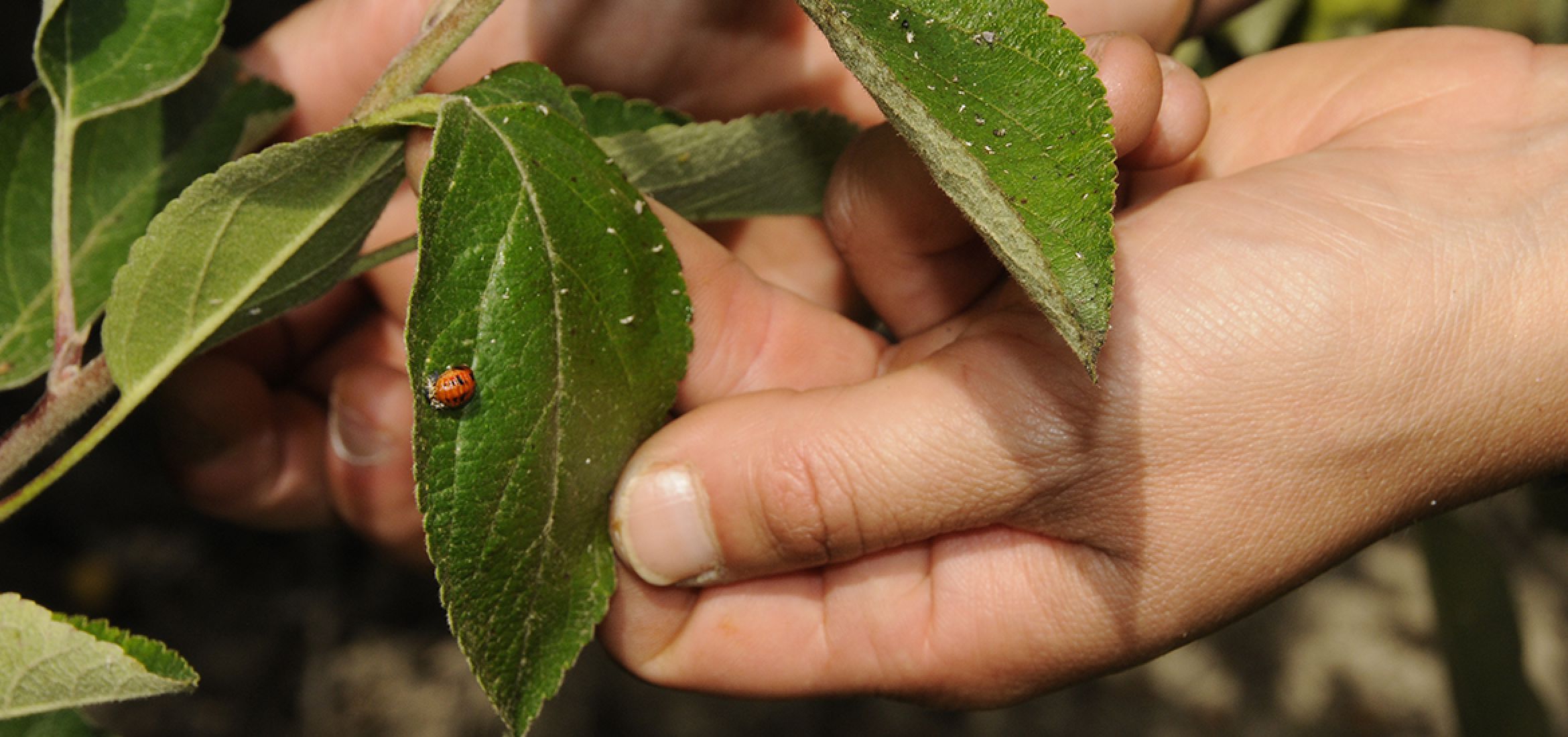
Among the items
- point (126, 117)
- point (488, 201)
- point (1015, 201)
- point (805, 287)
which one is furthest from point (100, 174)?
point (1015, 201)

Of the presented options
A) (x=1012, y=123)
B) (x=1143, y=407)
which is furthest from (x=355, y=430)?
(x=1012, y=123)

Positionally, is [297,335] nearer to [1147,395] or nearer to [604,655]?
[604,655]

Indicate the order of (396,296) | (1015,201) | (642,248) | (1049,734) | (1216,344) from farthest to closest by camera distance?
(1049,734) < (396,296) < (1216,344) < (642,248) < (1015,201)

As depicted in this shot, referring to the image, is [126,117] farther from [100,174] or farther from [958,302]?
[958,302]

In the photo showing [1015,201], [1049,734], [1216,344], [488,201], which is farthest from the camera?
[1049,734]

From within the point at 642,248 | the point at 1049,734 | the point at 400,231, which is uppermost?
the point at 642,248

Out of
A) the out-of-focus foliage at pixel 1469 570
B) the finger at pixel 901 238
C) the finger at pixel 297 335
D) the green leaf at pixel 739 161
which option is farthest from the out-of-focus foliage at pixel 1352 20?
the finger at pixel 297 335
